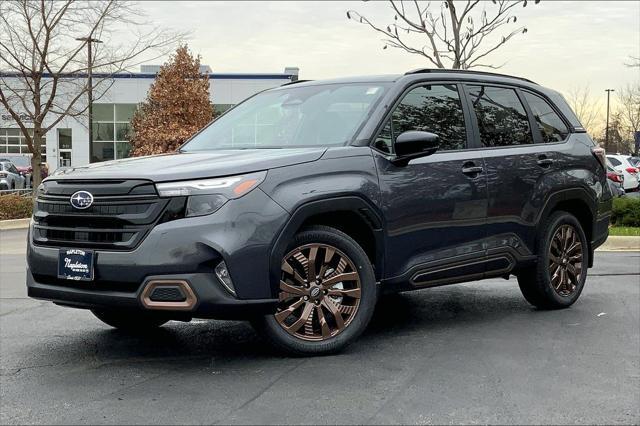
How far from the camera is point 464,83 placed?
6281 millimetres

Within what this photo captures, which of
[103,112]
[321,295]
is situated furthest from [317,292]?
[103,112]

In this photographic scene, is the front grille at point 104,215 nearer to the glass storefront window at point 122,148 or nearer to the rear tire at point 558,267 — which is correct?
the rear tire at point 558,267

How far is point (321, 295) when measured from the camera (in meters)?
4.94

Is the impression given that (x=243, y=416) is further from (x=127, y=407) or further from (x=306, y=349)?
(x=306, y=349)

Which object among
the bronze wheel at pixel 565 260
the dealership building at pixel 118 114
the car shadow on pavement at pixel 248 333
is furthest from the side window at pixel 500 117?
the dealership building at pixel 118 114

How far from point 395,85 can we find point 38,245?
266 centimetres

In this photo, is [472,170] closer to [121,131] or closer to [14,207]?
[14,207]

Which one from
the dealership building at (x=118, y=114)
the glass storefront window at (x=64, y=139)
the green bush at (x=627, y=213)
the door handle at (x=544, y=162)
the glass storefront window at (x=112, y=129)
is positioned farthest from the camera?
Answer: the glass storefront window at (x=64, y=139)

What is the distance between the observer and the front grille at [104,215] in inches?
177

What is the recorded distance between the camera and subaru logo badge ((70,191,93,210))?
465cm

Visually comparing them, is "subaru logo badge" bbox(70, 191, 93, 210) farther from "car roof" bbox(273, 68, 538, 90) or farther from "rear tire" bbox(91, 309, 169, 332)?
"car roof" bbox(273, 68, 538, 90)

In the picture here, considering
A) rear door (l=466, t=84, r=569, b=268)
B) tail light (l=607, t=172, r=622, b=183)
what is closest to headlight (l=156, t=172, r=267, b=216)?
rear door (l=466, t=84, r=569, b=268)

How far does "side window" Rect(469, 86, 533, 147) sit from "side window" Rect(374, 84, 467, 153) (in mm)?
224

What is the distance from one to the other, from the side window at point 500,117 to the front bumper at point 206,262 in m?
2.28
